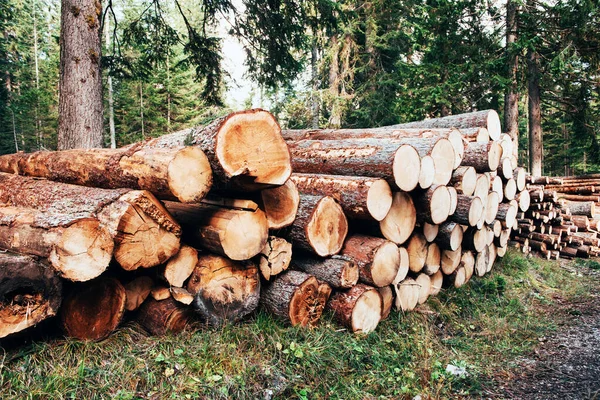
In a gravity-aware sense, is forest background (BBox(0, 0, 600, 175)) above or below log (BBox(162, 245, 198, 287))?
above

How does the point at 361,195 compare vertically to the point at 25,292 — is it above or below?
above

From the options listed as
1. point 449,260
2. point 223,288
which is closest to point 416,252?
point 449,260

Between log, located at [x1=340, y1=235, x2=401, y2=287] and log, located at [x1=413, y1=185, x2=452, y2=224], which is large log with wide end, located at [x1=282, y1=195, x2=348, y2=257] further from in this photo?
log, located at [x1=413, y1=185, x2=452, y2=224]

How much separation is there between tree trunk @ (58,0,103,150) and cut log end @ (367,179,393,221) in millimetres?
4874

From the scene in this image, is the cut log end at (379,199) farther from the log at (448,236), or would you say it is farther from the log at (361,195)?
the log at (448,236)

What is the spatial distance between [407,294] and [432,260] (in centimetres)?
70

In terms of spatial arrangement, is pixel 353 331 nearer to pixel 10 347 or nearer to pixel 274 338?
pixel 274 338

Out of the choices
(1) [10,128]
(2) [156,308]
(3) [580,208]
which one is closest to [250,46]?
(2) [156,308]

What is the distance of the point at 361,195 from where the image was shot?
3553 mm

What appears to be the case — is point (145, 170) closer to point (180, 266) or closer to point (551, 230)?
point (180, 266)

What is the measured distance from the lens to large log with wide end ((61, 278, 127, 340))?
8.30ft

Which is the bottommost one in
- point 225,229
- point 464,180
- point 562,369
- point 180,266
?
point 562,369

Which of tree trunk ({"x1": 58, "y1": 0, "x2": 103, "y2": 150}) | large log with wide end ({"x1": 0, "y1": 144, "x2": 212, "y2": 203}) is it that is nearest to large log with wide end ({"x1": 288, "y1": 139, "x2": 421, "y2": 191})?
large log with wide end ({"x1": 0, "y1": 144, "x2": 212, "y2": 203})

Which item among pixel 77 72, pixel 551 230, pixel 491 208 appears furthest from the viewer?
pixel 551 230
